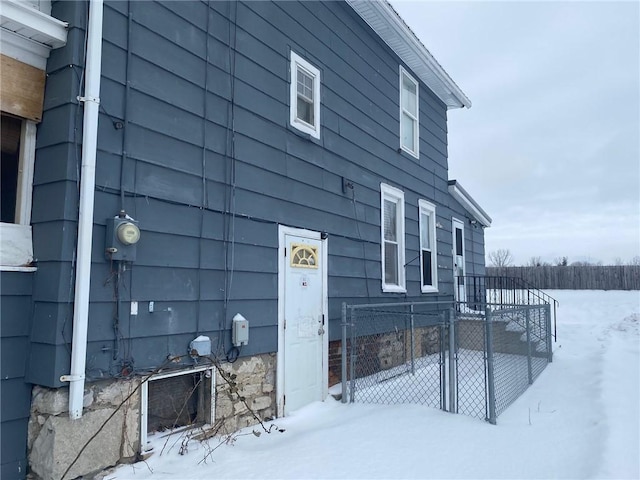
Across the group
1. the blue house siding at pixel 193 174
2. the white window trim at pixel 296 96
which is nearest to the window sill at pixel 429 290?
the blue house siding at pixel 193 174

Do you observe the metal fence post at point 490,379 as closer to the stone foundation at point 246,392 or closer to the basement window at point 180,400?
the stone foundation at point 246,392

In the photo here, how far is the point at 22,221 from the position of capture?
3.45 metres

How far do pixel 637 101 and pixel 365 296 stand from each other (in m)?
11.3

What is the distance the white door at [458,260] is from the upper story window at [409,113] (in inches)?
105

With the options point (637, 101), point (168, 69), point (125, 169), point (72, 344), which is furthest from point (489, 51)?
point (72, 344)

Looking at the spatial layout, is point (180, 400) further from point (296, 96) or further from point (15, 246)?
point (296, 96)

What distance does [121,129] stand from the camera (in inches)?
145

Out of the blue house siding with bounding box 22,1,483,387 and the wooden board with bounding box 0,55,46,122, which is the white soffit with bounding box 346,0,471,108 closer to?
the blue house siding with bounding box 22,1,483,387

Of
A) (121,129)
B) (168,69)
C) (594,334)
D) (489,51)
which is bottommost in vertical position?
(594,334)

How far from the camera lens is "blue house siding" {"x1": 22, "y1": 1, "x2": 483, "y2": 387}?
341cm

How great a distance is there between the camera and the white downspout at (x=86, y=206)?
322 cm

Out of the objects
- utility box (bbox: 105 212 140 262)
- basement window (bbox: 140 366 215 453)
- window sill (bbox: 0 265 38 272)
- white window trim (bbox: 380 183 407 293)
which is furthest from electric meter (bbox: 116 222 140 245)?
white window trim (bbox: 380 183 407 293)

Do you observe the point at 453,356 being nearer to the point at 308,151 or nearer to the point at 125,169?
the point at 308,151

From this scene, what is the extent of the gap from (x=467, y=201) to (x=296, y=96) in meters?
6.91
